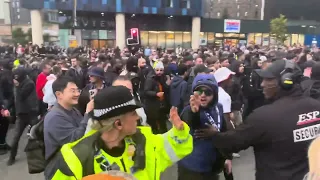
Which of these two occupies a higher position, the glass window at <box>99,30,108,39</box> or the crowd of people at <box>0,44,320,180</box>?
the glass window at <box>99,30,108,39</box>

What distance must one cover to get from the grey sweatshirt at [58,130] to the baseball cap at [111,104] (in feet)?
3.46

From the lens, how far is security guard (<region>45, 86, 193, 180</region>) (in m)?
1.97

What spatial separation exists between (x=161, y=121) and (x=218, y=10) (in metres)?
81.1

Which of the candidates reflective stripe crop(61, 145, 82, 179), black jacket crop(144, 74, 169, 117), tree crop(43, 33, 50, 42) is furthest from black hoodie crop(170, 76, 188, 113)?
tree crop(43, 33, 50, 42)

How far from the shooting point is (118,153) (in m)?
2.09

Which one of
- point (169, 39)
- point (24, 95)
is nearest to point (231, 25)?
point (169, 39)

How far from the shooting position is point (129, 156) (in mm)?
2098

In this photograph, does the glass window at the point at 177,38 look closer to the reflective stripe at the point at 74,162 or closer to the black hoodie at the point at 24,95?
the black hoodie at the point at 24,95

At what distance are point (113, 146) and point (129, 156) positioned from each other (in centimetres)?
12

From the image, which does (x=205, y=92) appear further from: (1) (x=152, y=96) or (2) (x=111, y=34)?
(2) (x=111, y=34)

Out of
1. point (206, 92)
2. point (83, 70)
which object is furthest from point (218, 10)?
point (206, 92)

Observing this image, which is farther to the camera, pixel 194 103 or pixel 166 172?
pixel 166 172

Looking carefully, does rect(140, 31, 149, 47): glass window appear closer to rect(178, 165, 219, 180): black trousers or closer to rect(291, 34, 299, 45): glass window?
rect(291, 34, 299, 45): glass window

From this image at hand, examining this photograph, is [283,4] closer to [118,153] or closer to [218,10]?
[218,10]
